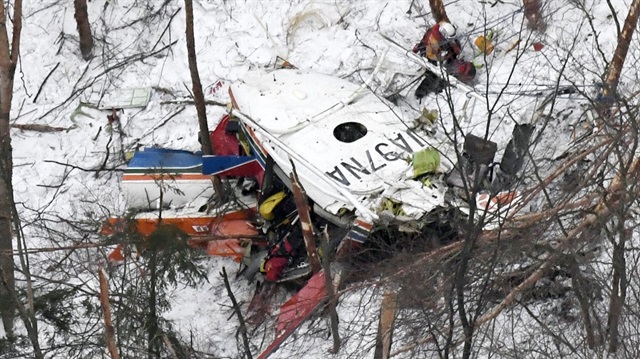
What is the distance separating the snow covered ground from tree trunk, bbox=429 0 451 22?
A: 1.27ft

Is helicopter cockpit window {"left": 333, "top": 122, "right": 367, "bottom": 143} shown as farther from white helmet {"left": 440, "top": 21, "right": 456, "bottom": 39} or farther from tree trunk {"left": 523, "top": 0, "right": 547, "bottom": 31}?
tree trunk {"left": 523, "top": 0, "right": 547, "bottom": 31}

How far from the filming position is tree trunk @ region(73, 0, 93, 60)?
17.9 m

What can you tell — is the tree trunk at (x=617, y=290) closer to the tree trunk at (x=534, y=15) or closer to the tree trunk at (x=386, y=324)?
the tree trunk at (x=386, y=324)

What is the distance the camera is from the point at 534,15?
16.4 meters

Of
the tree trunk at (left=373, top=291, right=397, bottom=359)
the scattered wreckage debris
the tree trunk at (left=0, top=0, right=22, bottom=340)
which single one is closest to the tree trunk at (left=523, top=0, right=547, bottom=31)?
the scattered wreckage debris

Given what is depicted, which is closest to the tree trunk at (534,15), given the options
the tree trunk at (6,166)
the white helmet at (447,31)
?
the white helmet at (447,31)

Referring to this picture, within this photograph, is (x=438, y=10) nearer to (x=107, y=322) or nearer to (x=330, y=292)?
(x=330, y=292)

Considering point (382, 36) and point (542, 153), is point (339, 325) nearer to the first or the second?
point (542, 153)

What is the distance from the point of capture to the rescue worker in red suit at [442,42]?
52.4 feet

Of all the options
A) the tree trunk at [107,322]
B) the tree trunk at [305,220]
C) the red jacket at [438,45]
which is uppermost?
the red jacket at [438,45]

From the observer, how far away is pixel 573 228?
13586 mm

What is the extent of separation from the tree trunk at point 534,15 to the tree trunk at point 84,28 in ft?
19.9

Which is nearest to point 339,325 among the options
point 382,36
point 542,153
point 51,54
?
point 542,153

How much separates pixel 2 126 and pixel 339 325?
4415 millimetres
